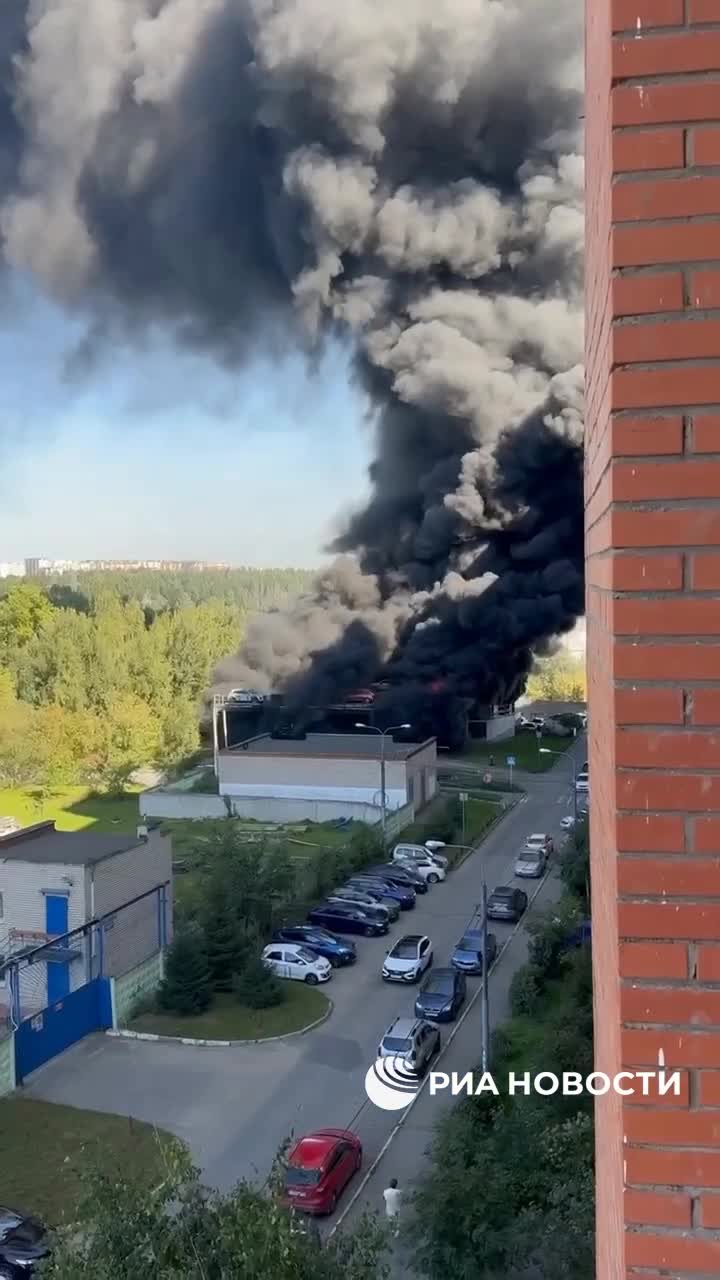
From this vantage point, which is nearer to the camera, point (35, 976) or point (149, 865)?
point (35, 976)

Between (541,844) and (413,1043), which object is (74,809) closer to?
(541,844)

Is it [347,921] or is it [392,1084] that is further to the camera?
[347,921]

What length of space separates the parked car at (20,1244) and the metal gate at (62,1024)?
2.98 metres

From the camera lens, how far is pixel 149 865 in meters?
13.8

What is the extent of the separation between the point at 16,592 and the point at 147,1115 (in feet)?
130

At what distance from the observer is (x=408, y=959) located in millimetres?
13867

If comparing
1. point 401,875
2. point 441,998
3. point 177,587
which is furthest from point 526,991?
point 177,587

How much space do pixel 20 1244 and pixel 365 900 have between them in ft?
30.6

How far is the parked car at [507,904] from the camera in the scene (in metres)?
16.3

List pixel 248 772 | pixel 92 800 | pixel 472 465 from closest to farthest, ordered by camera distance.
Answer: pixel 248 772, pixel 92 800, pixel 472 465

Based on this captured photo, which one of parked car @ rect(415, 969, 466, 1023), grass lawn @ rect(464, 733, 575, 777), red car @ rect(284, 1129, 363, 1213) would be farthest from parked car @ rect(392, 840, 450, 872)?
red car @ rect(284, 1129, 363, 1213)

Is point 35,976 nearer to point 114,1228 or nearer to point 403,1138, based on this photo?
point 403,1138

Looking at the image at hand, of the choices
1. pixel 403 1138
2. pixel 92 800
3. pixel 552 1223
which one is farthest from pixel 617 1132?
pixel 92 800

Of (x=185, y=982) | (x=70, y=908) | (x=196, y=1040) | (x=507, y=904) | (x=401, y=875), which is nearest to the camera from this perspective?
(x=196, y=1040)
